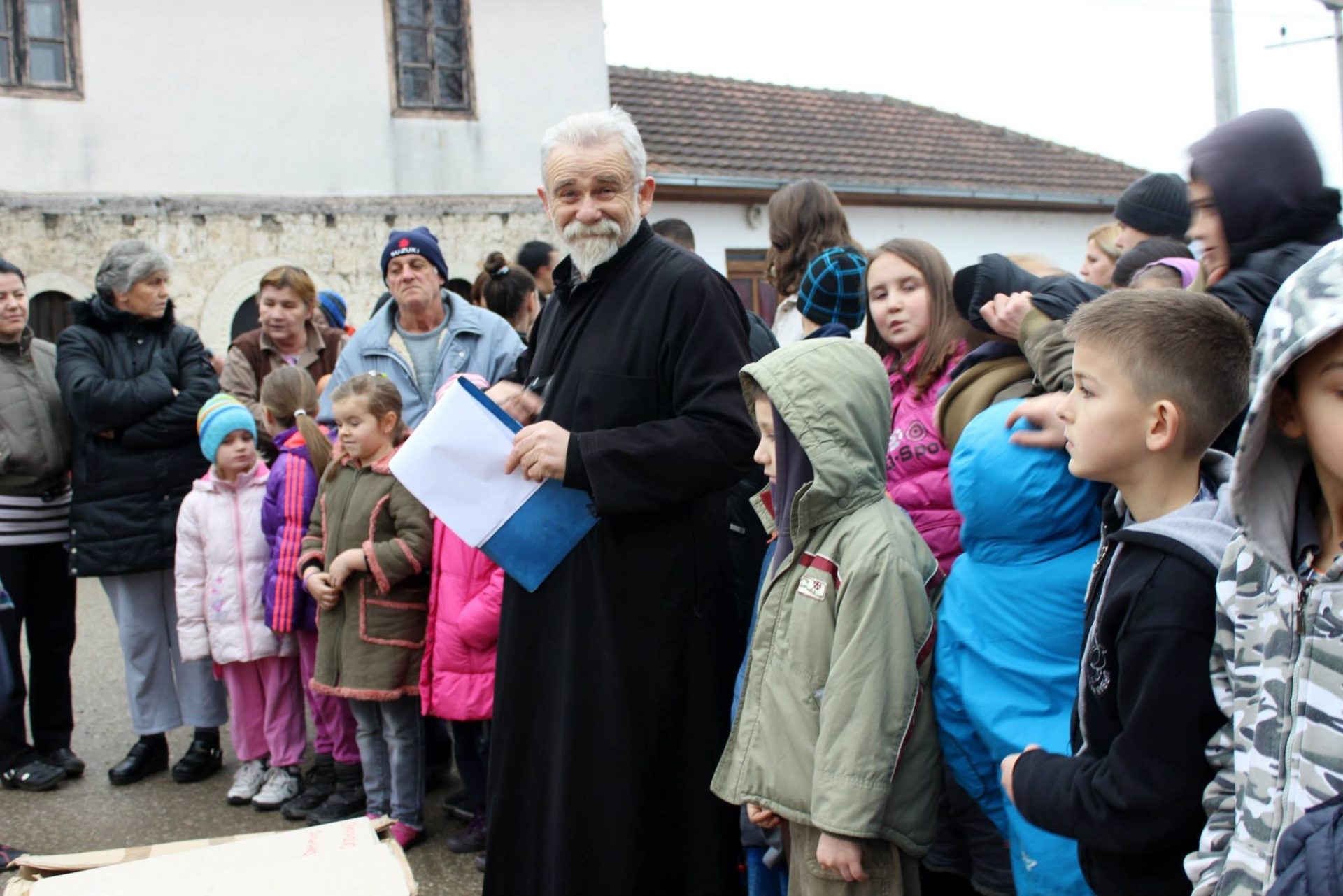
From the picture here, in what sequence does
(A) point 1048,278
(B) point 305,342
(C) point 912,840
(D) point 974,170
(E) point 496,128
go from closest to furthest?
(C) point 912,840, (A) point 1048,278, (B) point 305,342, (E) point 496,128, (D) point 974,170

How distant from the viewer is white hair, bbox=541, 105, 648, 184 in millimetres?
2975

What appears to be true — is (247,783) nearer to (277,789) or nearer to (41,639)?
(277,789)

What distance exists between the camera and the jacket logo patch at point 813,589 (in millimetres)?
2496

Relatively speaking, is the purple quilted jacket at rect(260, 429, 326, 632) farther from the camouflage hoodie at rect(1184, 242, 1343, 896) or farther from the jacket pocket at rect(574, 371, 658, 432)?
the camouflage hoodie at rect(1184, 242, 1343, 896)

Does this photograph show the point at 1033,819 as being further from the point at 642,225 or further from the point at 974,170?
the point at 974,170

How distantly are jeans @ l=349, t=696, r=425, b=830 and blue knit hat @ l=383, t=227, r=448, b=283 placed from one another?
5.31 feet

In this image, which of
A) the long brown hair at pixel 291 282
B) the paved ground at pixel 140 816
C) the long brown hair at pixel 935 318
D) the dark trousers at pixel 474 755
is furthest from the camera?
the long brown hair at pixel 291 282

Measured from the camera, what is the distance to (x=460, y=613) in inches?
148

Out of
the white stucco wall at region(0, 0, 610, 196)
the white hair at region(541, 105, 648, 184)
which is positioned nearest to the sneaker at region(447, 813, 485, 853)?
the white hair at region(541, 105, 648, 184)

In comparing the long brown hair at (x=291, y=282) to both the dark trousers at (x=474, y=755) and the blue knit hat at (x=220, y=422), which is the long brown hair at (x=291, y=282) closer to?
the blue knit hat at (x=220, y=422)

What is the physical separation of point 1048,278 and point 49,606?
171 inches

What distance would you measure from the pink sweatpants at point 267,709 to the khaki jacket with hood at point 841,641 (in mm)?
2555

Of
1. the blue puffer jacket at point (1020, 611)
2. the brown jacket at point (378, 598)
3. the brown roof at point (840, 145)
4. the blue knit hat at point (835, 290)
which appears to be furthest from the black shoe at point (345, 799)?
the brown roof at point (840, 145)

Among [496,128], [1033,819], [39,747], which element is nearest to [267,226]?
[496,128]
